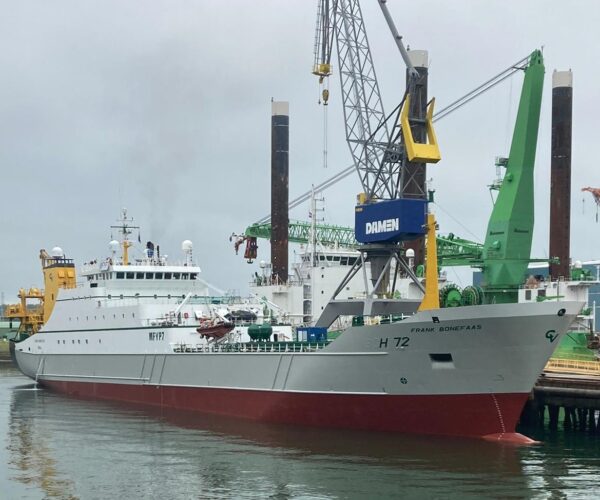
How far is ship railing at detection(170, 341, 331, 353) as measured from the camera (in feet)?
113

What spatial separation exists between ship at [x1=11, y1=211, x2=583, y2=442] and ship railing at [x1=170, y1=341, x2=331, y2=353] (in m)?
0.05

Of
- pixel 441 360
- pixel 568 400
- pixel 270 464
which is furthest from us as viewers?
pixel 568 400

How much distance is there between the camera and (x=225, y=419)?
37.3m

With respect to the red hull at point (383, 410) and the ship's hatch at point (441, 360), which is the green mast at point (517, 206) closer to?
the red hull at point (383, 410)

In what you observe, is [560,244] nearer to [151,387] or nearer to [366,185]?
[366,185]

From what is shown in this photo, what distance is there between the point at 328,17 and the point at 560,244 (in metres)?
24.6

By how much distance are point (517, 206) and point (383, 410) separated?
2093cm

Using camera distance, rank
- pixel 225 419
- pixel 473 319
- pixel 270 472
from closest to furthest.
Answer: pixel 270 472 < pixel 473 319 < pixel 225 419

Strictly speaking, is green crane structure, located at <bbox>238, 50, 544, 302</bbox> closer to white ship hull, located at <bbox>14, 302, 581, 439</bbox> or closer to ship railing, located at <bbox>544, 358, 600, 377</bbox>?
ship railing, located at <bbox>544, 358, 600, 377</bbox>

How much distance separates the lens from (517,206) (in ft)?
161

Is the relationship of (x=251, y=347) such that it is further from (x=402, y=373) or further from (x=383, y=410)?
(x=402, y=373)

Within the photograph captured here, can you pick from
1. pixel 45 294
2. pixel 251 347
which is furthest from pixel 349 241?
pixel 251 347

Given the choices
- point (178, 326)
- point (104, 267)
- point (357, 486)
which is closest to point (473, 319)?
point (357, 486)

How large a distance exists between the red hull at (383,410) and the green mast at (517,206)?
18.4 metres
